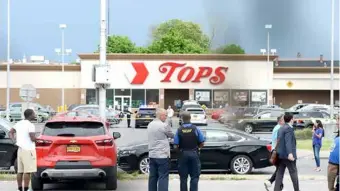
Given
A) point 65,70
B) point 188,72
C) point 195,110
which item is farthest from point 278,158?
point 65,70

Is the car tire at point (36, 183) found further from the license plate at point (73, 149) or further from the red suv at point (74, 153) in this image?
the license plate at point (73, 149)

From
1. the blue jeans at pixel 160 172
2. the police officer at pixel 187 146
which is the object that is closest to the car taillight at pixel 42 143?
the blue jeans at pixel 160 172

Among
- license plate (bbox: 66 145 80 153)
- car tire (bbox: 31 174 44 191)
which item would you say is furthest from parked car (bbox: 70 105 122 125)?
license plate (bbox: 66 145 80 153)

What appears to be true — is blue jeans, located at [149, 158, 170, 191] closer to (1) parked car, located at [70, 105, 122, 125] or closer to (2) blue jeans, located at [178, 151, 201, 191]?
(2) blue jeans, located at [178, 151, 201, 191]

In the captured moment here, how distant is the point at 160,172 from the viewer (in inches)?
389

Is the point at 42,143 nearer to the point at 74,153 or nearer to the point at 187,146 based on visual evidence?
the point at 74,153

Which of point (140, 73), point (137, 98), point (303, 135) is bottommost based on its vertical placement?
point (303, 135)

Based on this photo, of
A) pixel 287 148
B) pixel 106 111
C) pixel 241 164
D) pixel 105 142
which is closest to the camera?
pixel 287 148

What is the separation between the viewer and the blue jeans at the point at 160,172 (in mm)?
9859

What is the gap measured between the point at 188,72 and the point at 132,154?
3726 cm

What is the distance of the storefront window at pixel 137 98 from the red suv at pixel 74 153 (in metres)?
44.5

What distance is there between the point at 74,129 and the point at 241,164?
6.10 meters

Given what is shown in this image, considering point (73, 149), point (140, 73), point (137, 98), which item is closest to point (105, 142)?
point (73, 149)

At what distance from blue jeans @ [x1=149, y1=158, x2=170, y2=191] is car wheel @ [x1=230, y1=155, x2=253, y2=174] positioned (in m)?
6.15
